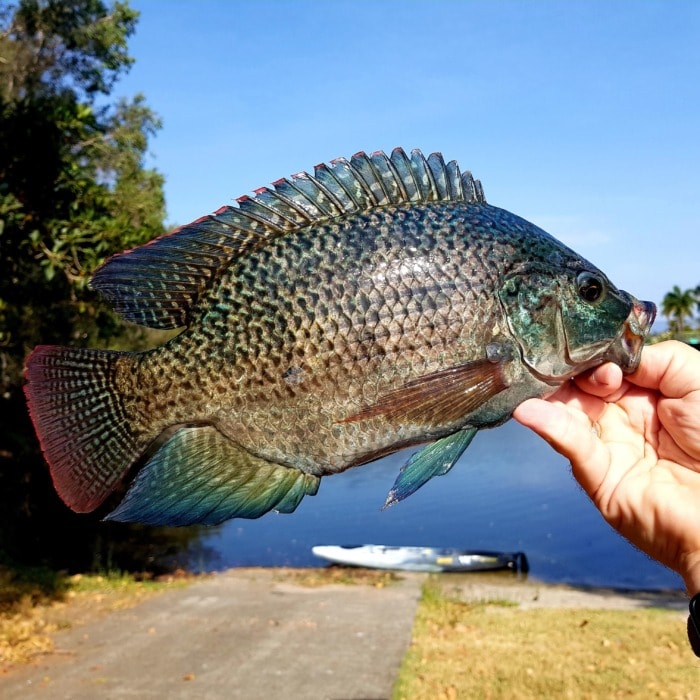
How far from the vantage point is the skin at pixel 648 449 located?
2322 millimetres

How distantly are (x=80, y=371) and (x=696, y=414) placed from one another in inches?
71.6

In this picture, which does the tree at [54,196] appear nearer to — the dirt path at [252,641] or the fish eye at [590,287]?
the dirt path at [252,641]

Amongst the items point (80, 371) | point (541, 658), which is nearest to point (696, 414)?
point (80, 371)

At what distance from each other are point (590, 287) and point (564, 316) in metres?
0.10

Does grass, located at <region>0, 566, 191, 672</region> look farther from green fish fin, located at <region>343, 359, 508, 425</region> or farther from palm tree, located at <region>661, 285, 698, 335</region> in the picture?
palm tree, located at <region>661, 285, 698, 335</region>

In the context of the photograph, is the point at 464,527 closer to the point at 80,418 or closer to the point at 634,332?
the point at 634,332

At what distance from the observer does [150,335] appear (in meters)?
14.7

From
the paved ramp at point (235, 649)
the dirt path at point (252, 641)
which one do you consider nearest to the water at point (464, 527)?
the dirt path at point (252, 641)

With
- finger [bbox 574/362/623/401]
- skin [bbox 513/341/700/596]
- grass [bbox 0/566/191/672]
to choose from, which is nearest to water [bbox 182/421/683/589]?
grass [bbox 0/566/191/672]

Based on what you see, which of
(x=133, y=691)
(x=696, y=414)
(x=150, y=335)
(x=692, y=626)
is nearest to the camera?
(x=692, y=626)

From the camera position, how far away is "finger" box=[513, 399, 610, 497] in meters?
2.05

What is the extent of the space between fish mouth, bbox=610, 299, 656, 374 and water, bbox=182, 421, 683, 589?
1483 centimetres

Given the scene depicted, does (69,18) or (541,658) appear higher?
(69,18)

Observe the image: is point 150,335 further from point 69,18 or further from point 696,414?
point 696,414
